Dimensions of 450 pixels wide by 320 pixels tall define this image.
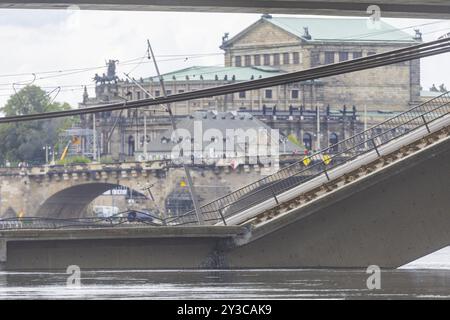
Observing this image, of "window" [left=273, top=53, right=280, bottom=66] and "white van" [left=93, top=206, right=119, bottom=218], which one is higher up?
"window" [left=273, top=53, right=280, bottom=66]

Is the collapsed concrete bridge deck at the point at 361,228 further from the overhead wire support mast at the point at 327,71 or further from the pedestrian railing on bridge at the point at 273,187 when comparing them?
the overhead wire support mast at the point at 327,71

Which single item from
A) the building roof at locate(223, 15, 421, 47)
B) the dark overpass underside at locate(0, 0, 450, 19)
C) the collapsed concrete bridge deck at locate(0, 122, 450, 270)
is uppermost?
the building roof at locate(223, 15, 421, 47)

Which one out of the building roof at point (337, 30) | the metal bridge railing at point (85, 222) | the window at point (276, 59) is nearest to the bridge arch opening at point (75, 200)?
the building roof at point (337, 30)

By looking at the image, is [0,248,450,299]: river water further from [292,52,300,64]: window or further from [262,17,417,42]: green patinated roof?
[292,52,300,64]: window

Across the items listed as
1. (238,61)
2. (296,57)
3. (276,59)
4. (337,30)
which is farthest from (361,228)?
(238,61)

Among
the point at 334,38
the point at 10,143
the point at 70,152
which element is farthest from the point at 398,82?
the point at 10,143

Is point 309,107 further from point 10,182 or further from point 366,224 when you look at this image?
point 366,224

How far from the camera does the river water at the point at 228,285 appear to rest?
27925 millimetres

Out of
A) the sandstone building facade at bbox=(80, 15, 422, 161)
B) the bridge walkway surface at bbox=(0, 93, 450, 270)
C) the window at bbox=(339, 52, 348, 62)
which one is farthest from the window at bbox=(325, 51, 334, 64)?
the bridge walkway surface at bbox=(0, 93, 450, 270)

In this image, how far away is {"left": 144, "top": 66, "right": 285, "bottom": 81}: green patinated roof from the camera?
93.9 m

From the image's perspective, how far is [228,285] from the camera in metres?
31.5

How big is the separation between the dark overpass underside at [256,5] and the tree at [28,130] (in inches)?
1116

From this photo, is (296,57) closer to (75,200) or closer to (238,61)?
(238,61)

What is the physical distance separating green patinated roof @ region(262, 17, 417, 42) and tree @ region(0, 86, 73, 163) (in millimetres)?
15642
